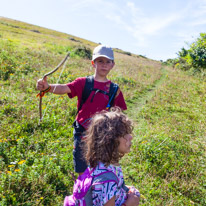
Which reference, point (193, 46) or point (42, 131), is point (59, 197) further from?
point (193, 46)

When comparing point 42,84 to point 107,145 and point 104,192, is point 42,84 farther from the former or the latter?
point 104,192

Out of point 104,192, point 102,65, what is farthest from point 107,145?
point 102,65

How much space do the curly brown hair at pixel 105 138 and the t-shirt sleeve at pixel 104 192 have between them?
0.66ft

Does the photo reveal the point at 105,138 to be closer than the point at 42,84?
Yes

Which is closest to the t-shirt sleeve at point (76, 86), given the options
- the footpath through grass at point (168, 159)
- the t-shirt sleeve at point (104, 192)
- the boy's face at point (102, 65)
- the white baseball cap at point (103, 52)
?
the boy's face at point (102, 65)

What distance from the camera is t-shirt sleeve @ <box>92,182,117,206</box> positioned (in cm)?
160

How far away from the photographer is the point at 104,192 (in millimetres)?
1604

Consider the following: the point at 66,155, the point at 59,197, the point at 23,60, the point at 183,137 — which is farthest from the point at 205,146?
the point at 23,60

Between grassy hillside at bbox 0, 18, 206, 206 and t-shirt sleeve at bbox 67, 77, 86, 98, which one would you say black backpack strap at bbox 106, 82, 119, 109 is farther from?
grassy hillside at bbox 0, 18, 206, 206

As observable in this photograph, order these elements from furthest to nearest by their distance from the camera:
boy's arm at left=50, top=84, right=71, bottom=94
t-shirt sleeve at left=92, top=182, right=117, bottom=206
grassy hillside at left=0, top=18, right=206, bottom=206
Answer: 1. grassy hillside at left=0, top=18, right=206, bottom=206
2. boy's arm at left=50, top=84, right=71, bottom=94
3. t-shirt sleeve at left=92, top=182, right=117, bottom=206

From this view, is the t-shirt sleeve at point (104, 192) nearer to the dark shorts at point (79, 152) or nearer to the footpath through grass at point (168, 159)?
the dark shorts at point (79, 152)

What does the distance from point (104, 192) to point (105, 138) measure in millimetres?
477

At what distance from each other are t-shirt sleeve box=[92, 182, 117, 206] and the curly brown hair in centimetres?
20

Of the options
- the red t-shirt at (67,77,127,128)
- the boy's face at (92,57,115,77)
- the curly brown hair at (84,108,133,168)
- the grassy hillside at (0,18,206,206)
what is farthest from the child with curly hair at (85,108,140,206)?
the boy's face at (92,57,115,77)
